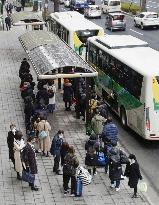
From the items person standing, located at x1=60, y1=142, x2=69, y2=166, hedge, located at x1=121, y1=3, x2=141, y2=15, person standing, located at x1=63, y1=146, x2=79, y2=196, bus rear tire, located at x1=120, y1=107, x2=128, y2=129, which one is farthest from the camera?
hedge, located at x1=121, y1=3, x2=141, y2=15

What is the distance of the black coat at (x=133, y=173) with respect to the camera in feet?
46.6

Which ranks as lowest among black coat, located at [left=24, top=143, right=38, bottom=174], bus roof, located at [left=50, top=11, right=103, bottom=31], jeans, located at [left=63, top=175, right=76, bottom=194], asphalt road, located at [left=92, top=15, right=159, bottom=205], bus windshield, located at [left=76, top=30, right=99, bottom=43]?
asphalt road, located at [left=92, top=15, right=159, bottom=205]

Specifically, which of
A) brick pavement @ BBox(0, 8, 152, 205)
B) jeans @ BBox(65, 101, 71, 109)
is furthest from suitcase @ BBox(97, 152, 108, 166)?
jeans @ BBox(65, 101, 71, 109)

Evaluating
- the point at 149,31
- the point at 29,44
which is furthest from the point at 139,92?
the point at 149,31

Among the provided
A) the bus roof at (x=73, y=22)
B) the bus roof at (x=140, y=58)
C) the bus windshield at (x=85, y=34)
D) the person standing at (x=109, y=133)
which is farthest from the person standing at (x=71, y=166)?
the bus roof at (x=73, y=22)

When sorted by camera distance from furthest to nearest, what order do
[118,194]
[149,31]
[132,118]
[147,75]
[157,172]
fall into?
[149,31] < [132,118] < [147,75] < [157,172] < [118,194]

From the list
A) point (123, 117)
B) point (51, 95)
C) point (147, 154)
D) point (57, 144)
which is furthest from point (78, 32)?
point (57, 144)

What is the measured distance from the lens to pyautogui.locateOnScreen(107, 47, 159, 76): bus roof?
18734mm

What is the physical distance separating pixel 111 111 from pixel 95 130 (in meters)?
5.57

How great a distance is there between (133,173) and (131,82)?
6180 mm

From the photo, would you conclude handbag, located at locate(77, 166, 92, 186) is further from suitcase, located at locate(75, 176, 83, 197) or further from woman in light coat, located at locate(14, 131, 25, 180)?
woman in light coat, located at locate(14, 131, 25, 180)

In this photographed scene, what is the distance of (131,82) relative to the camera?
19938 mm

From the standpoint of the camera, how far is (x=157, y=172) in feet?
56.0

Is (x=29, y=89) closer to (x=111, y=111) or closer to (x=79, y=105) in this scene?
(x=79, y=105)
